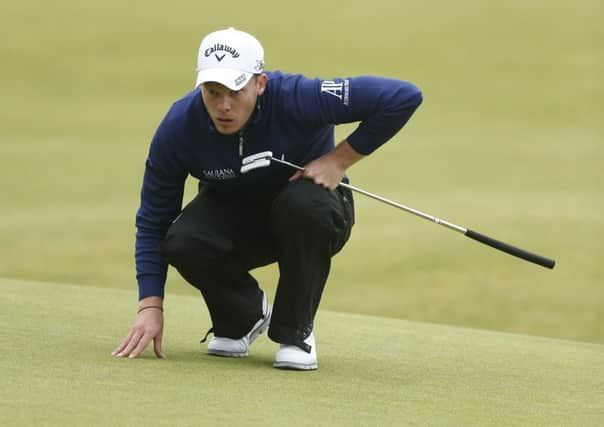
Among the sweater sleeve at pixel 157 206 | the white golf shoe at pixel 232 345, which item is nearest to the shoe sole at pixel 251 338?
the white golf shoe at pixel 232 345

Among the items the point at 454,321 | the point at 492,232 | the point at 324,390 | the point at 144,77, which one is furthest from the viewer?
the point at 144,77

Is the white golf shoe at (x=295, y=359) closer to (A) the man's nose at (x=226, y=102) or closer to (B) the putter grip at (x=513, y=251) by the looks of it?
(B) the putter grip at (x=513, y=251)

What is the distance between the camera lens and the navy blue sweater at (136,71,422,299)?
3.31 m

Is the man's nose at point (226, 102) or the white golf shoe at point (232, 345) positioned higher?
the man's nose at point (226, 102)

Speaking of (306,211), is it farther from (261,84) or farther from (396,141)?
(396,141)

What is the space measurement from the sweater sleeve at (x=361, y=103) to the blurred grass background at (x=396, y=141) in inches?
194

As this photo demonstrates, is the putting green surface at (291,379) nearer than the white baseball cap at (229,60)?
Yes

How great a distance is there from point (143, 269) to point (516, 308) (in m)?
5.55

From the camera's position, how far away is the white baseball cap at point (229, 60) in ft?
10.3

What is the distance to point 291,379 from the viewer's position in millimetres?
3154

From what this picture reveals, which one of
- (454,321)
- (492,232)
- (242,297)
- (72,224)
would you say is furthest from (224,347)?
(72,224)

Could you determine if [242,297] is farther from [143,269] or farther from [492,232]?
[492,232]

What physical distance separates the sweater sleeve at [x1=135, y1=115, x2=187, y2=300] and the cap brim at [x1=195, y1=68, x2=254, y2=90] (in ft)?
0.96

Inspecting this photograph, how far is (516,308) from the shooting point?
8.69 m
